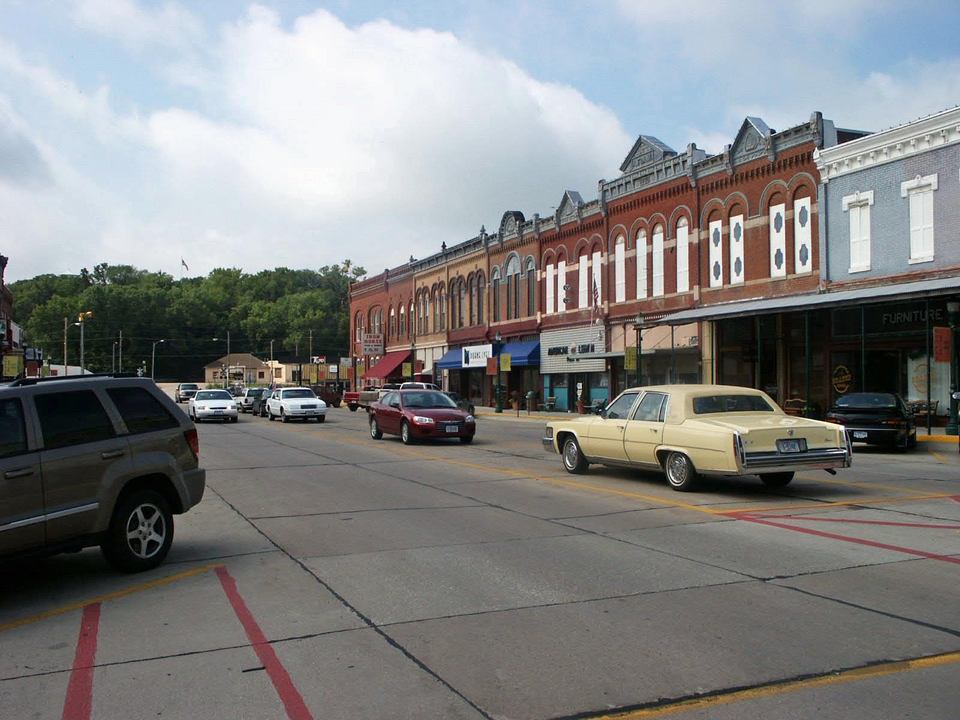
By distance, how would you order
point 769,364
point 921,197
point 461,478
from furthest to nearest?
point 769,364 → point 921,197 → point 461,478

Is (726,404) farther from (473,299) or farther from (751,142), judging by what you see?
(473,299)

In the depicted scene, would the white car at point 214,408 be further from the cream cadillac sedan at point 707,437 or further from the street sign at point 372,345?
the street sign at point 372,345

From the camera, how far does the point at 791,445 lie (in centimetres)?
1163

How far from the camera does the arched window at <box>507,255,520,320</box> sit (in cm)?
4856

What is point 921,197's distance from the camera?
25734mm

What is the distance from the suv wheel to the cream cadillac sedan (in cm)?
710

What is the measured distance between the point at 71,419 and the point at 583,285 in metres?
36.4

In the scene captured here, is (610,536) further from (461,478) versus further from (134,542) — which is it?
(461,478)

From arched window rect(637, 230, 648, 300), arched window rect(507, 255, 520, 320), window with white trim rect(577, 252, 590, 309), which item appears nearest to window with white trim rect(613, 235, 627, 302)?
arched window rect(637, 230, 648, 300)

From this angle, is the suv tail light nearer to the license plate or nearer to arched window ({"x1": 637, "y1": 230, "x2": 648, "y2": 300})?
the license plate

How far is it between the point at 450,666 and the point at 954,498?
385 inches

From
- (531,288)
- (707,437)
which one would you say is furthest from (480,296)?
(707,437)

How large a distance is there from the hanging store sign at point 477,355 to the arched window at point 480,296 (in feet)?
6.18

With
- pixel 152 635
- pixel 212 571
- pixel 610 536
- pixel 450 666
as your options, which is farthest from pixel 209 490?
pixel 450 666
